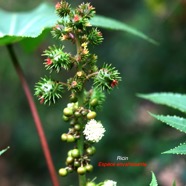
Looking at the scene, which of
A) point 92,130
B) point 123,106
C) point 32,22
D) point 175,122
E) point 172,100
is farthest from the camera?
point 123,106

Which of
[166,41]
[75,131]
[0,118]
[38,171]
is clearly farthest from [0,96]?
[75,131]

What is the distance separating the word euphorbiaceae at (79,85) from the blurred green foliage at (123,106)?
1887 mm

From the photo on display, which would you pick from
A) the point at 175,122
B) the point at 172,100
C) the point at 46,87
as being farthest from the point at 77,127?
the point at 172,100

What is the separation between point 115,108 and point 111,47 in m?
1.14

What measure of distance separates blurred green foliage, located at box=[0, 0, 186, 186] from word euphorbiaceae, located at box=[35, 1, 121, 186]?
74.3 inches

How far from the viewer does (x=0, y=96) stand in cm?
597

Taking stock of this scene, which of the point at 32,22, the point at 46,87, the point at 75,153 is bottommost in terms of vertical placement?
the point at 75,153

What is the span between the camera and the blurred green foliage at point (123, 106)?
3838mm

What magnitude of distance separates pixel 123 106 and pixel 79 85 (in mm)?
3555

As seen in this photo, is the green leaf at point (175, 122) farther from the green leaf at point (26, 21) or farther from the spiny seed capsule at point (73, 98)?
the green leaf at point (26, 21)

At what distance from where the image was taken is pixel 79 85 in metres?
1.49

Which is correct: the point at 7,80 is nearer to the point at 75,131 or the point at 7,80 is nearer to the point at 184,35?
the point at 184,35

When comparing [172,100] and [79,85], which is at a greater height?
[79,85]

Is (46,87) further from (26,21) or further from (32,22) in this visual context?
(26,21)
